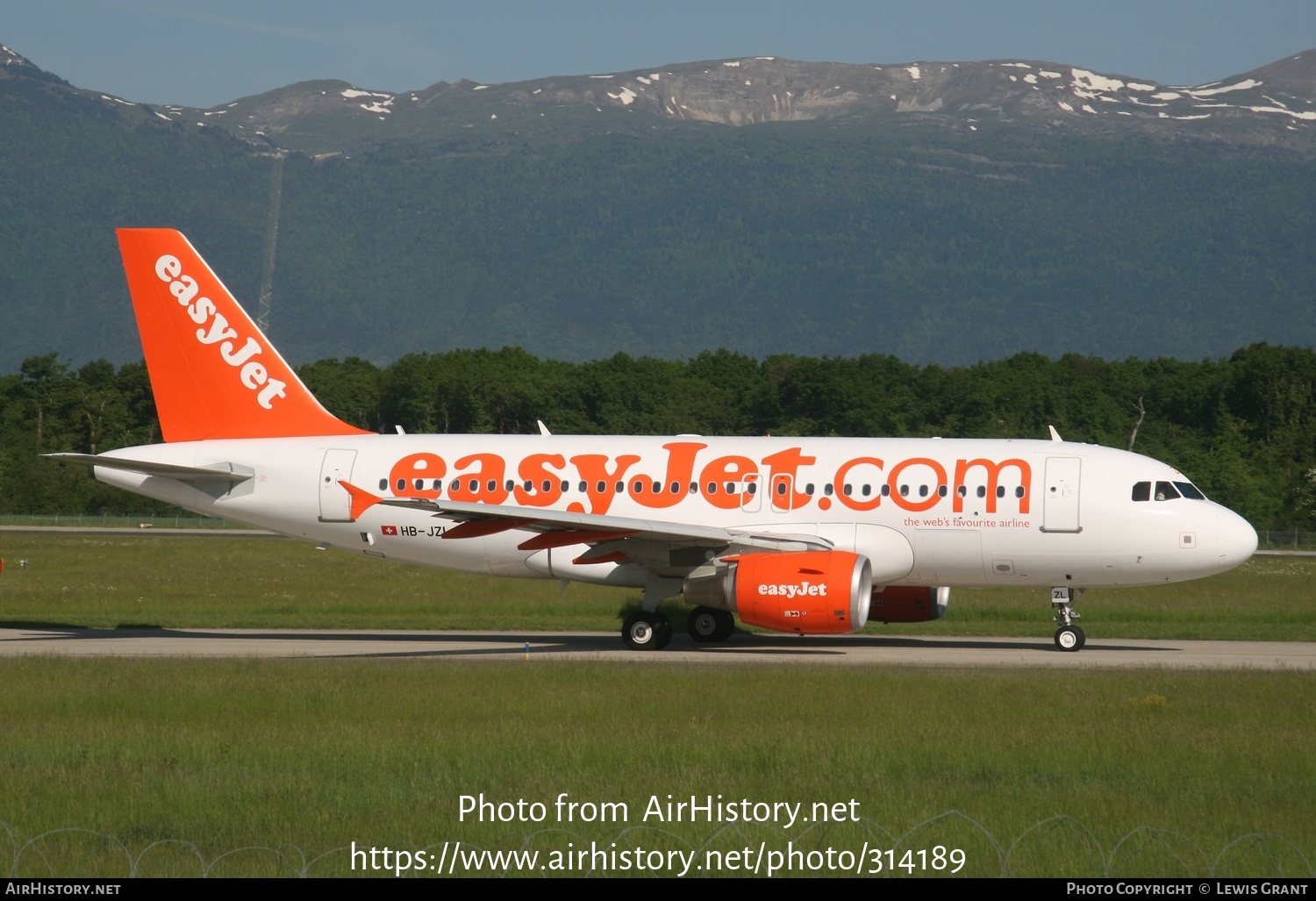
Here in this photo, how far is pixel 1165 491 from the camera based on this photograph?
81.9 feet

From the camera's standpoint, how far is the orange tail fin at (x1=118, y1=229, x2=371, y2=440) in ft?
92.2

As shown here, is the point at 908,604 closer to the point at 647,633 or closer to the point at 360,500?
the point at 647,633

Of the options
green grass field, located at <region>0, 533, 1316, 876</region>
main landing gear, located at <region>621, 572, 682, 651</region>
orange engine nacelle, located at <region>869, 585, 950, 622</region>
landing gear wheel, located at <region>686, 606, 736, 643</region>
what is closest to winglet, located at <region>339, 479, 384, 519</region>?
green grass field, located at <region>0, 533, 1316, 876</region>

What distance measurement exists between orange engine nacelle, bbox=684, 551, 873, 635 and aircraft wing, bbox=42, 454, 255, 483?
32.1 feet

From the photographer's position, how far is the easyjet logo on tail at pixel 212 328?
92.2 feet

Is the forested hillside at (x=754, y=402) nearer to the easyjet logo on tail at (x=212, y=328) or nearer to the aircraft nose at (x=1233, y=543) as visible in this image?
the easyjet logo on tail at (x=212, y=328)

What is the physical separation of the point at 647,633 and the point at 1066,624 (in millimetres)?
7049

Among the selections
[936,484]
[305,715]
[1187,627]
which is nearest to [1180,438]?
[1187,627]

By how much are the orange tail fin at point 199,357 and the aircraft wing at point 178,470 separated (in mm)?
1106

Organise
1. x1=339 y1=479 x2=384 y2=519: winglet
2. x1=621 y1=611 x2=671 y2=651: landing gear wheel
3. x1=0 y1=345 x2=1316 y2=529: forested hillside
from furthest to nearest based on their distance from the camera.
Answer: x1=0 y1=345 x2=1316 y2=529: forested hillside, x1=621 y1=611 x2=671 y2=651: landing gear wheel, x1=339 y1=479 x2=384 y2=519: winglet

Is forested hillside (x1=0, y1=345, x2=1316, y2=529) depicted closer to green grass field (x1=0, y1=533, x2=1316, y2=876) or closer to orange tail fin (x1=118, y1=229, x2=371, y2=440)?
orange tail fin (x1=118, y1=229, x2=371, y2=440)

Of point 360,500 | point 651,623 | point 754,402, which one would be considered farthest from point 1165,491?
point 754,402

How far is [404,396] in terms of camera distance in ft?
340

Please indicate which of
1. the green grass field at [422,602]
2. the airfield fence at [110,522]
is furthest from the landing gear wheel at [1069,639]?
the airfield fence at [110,522]
